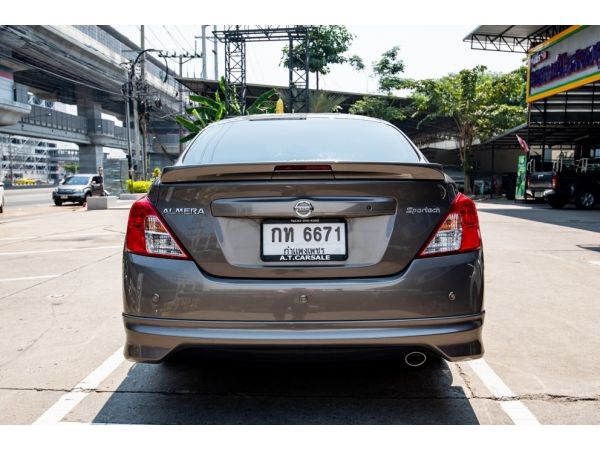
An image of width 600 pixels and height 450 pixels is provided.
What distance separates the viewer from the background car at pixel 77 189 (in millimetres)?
25266

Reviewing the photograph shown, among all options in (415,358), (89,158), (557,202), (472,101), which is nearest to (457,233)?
(415,358)

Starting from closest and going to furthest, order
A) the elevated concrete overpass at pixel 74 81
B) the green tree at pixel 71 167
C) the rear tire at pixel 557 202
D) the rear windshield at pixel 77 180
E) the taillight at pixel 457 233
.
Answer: the taillight at pixel 457 233 < the rear tire at pixel 557 202 < the rear windshield at pixel 77 180 < the elevated concrete overpass at pixel 74 81 < the green tree at pixel 71 167

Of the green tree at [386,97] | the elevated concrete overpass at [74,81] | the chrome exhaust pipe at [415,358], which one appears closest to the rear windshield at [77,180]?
the elevated concrete overpass at [74,81]

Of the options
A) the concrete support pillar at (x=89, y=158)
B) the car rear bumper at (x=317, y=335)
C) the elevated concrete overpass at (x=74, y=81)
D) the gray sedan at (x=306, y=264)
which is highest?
the elevated concrete overpass at (x=74, y=81)

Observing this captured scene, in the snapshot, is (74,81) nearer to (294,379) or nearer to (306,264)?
(294,379)

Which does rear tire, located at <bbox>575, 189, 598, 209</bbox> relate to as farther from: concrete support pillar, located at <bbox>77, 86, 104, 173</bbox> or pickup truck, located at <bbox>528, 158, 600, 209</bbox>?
concrete support pillar, located at <bbox>77, 86, 104, 173</bbox>

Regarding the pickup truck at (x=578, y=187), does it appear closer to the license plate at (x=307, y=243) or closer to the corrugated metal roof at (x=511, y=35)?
the corrugated metal roof at (x=511, y=35)

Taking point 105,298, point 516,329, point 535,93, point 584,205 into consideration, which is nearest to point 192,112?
point 535,93

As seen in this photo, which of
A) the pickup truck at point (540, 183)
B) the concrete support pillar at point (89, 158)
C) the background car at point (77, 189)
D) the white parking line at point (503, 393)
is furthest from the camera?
the concrete support pillar at point (89, 158)

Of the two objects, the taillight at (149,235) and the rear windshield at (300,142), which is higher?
the rear windshield at (300,142)

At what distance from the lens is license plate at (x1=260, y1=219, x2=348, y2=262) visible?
94.5 inches

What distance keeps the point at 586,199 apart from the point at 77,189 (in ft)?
71.7

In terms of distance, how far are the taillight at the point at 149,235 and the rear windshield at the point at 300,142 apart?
0.47 meters

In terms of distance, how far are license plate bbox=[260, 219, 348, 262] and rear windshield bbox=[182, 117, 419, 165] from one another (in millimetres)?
485
